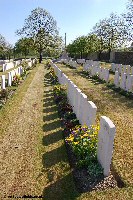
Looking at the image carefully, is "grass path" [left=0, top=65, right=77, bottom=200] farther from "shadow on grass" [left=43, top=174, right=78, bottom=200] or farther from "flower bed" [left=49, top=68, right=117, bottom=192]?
"flower bed" [left=49, top=68, right=117, bottom=192]

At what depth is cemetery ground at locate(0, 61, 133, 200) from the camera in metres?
5.48

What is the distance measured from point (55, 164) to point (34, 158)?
673mm

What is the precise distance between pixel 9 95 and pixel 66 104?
14.4 ft

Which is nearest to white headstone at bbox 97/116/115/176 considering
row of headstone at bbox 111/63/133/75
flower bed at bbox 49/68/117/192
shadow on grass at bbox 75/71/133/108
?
flower bed at bbox 49/68/117/192

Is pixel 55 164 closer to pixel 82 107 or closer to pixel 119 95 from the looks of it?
pixel 82 107

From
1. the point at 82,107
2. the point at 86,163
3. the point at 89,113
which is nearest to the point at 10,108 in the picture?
the point at 82,107

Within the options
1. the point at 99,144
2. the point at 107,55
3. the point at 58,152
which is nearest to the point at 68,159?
the point at 58,152

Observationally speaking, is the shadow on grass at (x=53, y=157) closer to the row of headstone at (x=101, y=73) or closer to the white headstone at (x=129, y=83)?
the white headstone at (x=129, y=83)

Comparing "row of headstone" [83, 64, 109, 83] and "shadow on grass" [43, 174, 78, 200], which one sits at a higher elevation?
"row of headstone" [83, 64, 109, 83]

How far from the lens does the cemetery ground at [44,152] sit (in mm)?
5477

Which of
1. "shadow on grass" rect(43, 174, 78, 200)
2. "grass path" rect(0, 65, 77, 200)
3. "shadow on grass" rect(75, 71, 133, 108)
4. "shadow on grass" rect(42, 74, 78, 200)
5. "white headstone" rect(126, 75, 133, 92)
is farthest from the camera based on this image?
"white headstone" rect(126, 75, 133, 92)

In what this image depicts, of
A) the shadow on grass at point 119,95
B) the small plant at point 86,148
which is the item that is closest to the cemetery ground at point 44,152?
the shadow on grass at point 119,95

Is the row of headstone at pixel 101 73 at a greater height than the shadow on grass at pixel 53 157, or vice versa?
the row of headstone at pixel 101 73

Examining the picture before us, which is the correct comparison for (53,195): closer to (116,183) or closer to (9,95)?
(116,183)
